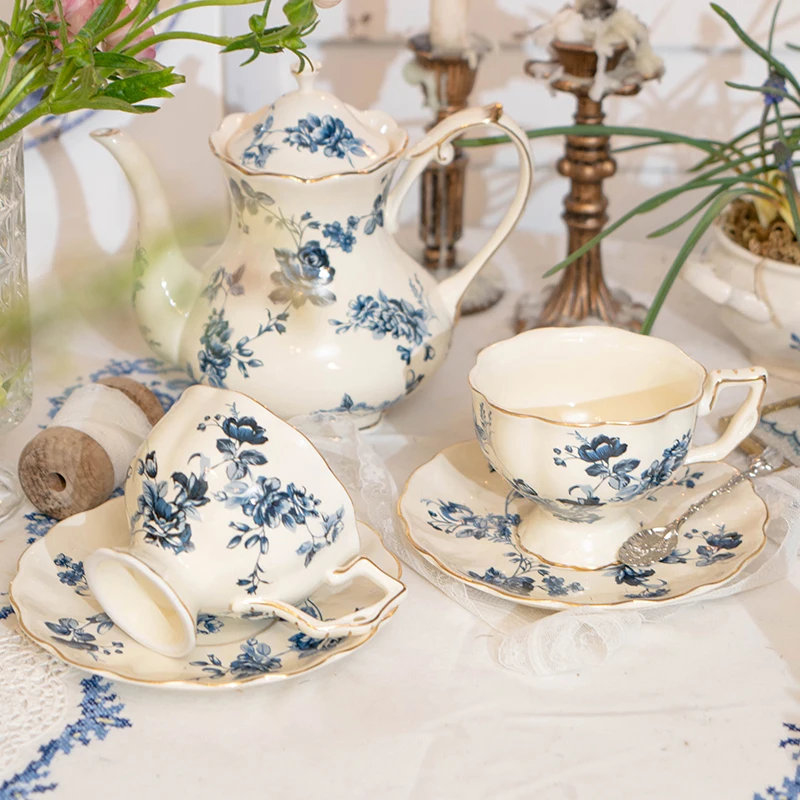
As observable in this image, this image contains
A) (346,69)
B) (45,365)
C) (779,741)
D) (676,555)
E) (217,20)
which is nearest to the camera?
(779,741)

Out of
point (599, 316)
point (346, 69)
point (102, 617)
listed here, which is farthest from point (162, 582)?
point (346, 69)

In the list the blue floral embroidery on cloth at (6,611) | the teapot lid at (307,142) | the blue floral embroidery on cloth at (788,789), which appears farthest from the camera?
the teapot lid at (307,142)

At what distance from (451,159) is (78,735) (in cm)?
43

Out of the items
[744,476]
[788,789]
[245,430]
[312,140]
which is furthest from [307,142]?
[788,789]

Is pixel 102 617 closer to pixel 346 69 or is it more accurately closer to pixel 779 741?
pixel 779 741

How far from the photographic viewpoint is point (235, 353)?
673 mm

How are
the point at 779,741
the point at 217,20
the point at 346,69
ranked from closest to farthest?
the point at 779,741
the point at 217,20
the point at 346,69

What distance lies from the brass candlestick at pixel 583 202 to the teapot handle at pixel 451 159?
0.12 meters

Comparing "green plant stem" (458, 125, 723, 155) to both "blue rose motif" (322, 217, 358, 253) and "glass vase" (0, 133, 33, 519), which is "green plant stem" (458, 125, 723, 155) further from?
"glass vase" (0, 133, 33, 519)

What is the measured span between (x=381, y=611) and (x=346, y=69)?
2.60 ft

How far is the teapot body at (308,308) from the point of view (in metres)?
0.66

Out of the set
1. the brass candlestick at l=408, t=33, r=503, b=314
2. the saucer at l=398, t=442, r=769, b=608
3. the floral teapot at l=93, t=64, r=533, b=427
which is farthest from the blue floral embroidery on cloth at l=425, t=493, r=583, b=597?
the brass candlestick at l=408, t=33, r=503, b=314

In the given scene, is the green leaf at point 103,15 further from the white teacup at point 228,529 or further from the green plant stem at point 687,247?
the green plant stem at point 687,247

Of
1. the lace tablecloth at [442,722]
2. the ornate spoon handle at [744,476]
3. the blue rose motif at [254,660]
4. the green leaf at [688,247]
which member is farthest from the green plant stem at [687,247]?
the blue rose motif at [254,660]
